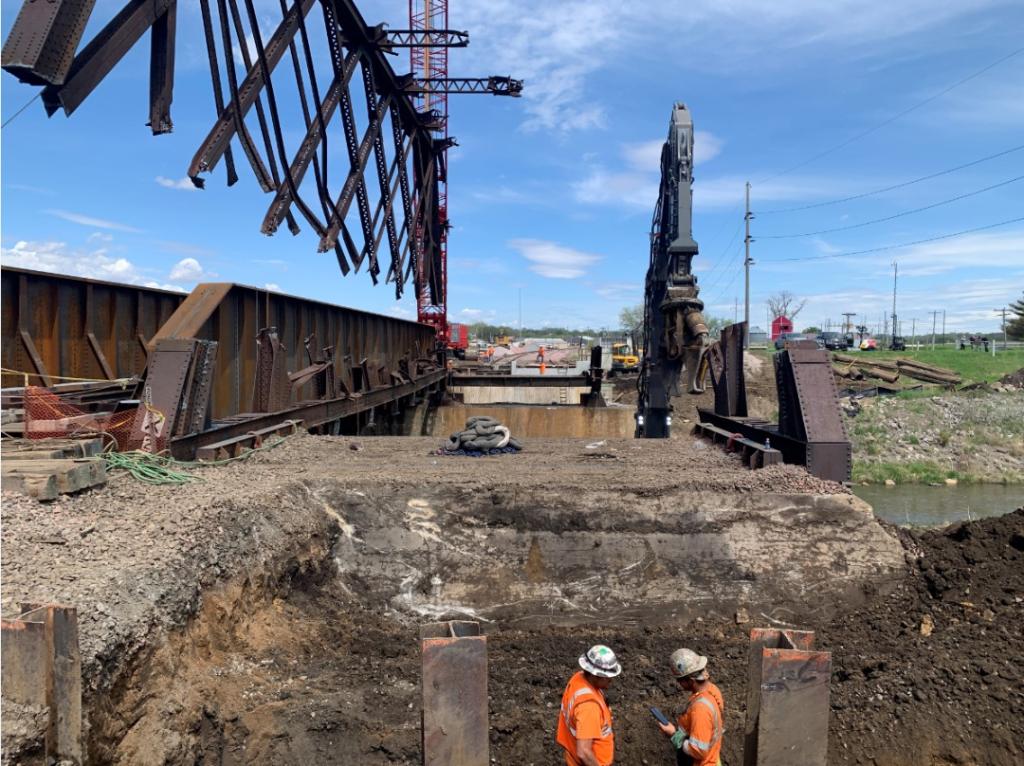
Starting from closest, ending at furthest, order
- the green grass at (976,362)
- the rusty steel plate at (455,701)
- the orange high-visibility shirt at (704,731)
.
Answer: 1. the rusty steel plate at (455,701)
2. the orange high-visibility shirt at (704,731)
3. the green grass at (976,362)

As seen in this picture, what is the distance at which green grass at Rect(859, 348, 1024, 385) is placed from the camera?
4306cm

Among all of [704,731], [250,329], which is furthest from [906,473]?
[704,731]

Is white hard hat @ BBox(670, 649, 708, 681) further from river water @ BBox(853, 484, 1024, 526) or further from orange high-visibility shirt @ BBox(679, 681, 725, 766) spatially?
river water @ BBox(853, 484, 1024, 526)

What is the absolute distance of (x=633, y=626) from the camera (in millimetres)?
6258

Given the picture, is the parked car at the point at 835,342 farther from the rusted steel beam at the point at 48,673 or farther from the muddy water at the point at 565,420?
the rusted steel beam at the point at 48,673

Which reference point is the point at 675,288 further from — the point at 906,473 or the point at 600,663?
the point at 906,473

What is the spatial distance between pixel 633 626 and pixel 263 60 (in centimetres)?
1133

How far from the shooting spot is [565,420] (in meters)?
18.7

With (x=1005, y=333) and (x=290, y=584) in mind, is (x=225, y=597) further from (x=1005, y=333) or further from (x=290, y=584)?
(x=1005, y=333)

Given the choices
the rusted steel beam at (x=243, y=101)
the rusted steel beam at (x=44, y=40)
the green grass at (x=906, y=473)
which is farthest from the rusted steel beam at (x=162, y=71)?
the green grass at (x=906, y=473)

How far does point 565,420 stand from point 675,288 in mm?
6401

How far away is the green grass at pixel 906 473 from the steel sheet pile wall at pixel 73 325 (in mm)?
23944

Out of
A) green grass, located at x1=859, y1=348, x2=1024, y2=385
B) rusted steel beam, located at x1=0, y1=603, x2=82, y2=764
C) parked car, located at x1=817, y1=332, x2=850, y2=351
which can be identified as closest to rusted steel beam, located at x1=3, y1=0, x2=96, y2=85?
rusted steel beam, located at x1=0, y1=603, x2=82, y2=764

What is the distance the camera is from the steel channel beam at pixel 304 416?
7562mm
